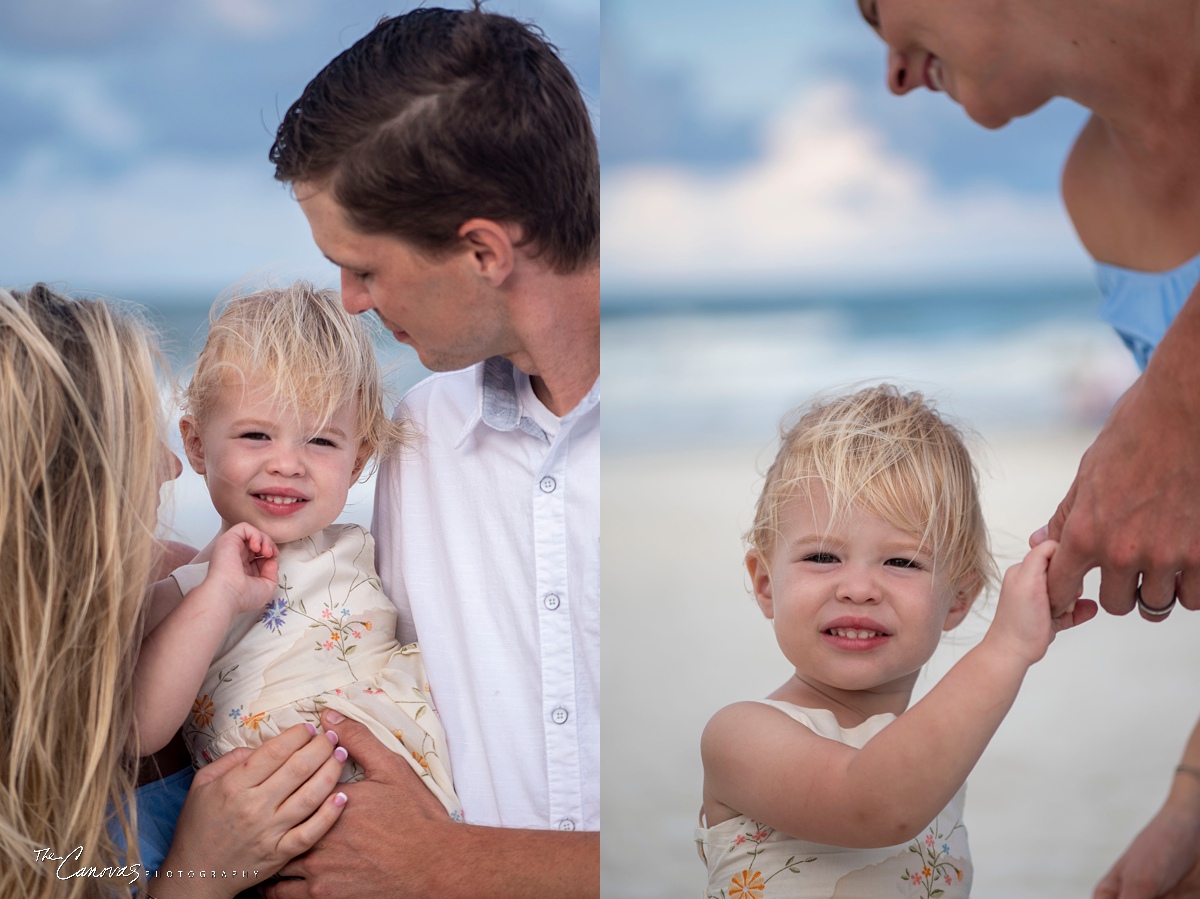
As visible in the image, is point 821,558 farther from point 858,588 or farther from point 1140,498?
→ point 1140,498

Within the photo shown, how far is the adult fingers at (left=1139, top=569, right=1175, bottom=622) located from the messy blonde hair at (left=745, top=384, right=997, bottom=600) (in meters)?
0.23

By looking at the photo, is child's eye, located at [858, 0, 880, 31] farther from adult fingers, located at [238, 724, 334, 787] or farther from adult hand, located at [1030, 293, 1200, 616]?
adult fingers, located at [238, 724, 334, 787]

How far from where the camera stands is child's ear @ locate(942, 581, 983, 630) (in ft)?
5.40

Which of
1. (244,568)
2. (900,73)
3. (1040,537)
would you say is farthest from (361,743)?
(900,73)

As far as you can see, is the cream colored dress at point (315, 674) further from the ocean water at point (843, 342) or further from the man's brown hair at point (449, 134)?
the ocean water at point (843, 342)

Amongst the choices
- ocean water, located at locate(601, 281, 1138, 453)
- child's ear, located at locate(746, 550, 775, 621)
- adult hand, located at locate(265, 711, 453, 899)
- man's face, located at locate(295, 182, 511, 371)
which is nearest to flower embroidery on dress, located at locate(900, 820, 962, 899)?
child's ear, located at locate(746, 550, 775, 621)

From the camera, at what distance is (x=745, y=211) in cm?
643

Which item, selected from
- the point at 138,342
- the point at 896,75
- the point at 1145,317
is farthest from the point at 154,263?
the point at 1145,317

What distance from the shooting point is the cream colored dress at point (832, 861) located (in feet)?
5.22

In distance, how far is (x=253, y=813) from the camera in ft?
5.15

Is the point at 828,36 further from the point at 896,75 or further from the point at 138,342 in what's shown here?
the point at 138,342

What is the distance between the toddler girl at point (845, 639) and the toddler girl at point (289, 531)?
1.40 ft

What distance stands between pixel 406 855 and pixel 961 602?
2.79 feet

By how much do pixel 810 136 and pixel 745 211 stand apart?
53cm
